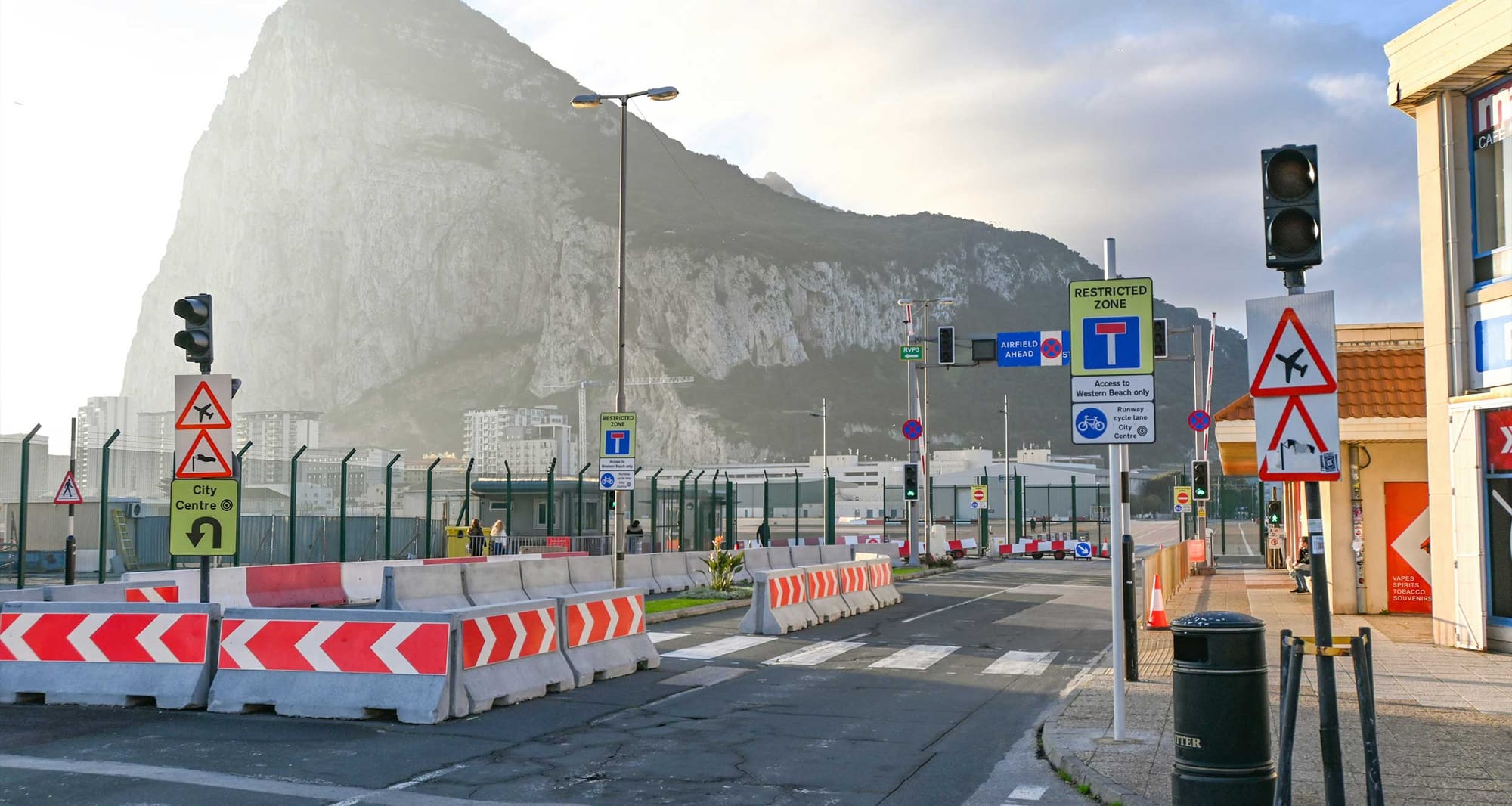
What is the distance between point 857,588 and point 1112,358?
14.9 metres

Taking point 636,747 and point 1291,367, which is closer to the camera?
point 1291,367

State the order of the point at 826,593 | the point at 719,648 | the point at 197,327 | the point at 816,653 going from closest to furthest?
the point at 197,327
the point at 816,653
the point at 719,648
the point at 826,593

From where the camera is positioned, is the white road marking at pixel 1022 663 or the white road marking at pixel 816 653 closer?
the white road marking at pixel 1022 663

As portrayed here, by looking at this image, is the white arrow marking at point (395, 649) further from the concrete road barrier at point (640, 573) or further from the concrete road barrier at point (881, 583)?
the concrete road barrier at point (640, 573)

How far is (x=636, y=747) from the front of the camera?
35.0 feet

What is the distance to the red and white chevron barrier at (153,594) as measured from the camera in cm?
1627

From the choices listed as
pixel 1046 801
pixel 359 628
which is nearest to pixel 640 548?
pixel 359 628

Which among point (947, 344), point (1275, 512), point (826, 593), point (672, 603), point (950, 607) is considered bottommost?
point (950, 607)

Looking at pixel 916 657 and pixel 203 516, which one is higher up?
pixel 203 516

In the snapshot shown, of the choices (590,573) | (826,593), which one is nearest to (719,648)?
(826,593)

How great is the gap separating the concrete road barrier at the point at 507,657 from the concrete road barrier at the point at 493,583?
7825mm

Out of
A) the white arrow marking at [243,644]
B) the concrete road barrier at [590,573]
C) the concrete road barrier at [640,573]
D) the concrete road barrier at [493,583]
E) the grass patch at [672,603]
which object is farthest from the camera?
the concrete road barrier at [640,573]

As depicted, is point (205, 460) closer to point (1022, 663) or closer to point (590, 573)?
point (1022, 663)

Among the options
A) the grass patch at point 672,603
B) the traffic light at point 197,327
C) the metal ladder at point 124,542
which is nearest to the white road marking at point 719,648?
the grass patch at point 672,603
